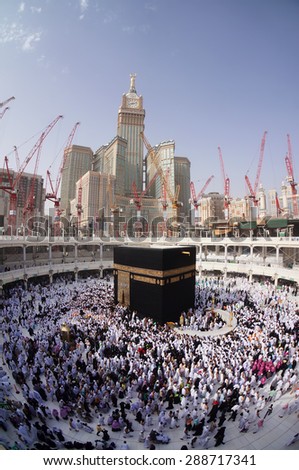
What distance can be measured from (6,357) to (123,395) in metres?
6.06

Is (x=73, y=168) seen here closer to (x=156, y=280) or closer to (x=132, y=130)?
(x=132, y=130)

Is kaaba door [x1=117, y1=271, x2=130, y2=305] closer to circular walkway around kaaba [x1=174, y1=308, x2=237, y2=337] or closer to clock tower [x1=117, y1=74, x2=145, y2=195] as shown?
circular walkway around kaaba [x1=174, y1=308, x2=237, y2=337]

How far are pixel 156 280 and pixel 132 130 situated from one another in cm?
13352

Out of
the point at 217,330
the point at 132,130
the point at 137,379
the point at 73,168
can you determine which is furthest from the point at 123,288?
the point at 73,168

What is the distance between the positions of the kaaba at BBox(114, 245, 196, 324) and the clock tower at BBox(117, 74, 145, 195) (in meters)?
117

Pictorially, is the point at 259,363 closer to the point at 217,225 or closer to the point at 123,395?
the point at 123,395

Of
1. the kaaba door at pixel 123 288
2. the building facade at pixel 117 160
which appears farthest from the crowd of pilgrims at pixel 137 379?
the building facade at pixel 117 160

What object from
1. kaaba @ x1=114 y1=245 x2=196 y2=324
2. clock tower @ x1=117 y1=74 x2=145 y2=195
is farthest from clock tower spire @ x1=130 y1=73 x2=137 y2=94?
kaaba @ x1=114 y1=245 x2=196 y2=324

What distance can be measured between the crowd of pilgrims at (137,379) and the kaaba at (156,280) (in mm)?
1329

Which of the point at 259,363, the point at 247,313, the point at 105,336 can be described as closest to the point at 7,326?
the point at 105,336

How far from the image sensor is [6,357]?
1130 cm

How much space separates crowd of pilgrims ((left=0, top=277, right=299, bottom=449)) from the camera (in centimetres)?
746

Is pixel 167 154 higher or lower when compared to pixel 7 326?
higher

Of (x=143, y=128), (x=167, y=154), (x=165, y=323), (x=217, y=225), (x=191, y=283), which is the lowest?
(x=165, y=323)
